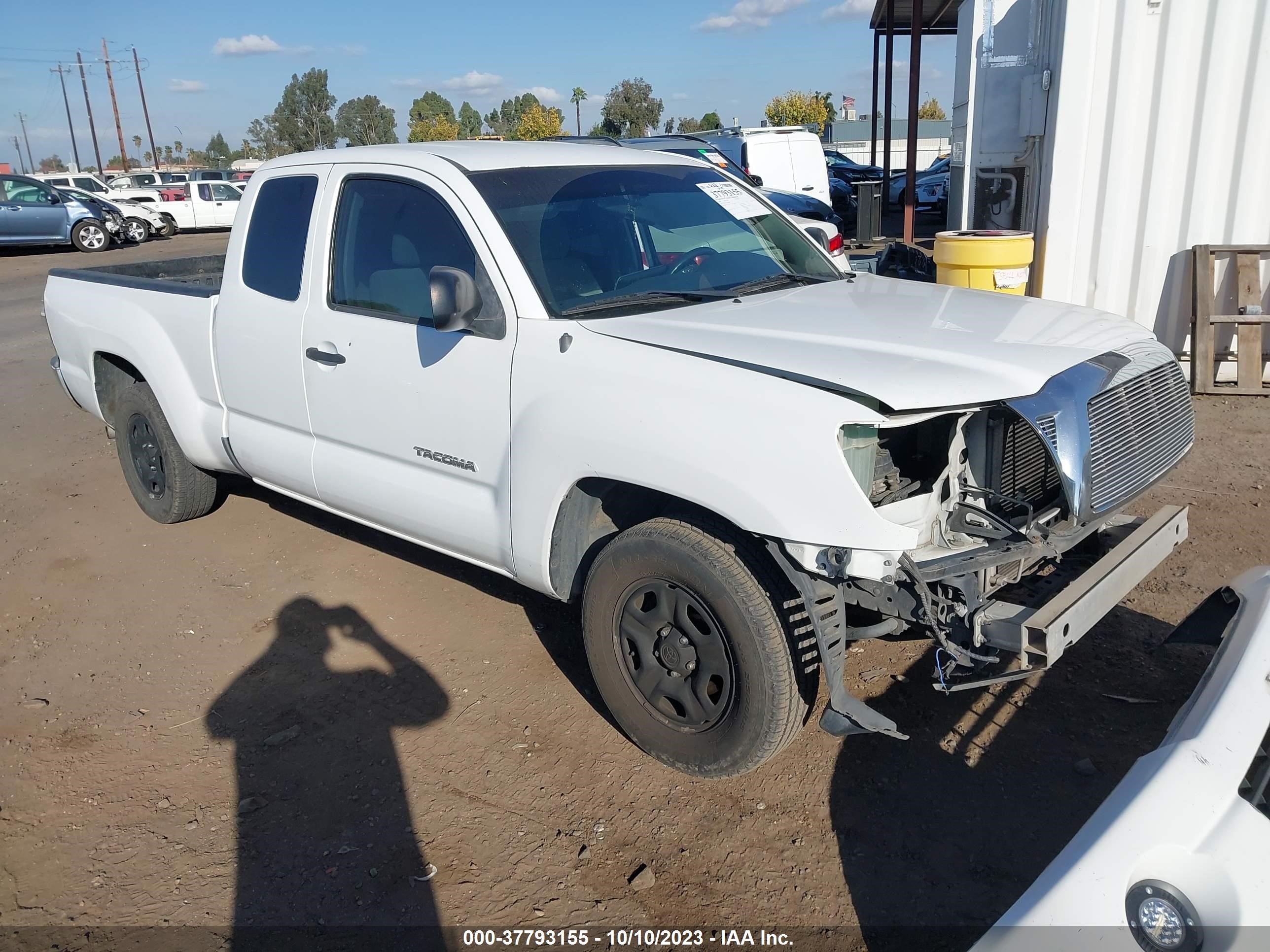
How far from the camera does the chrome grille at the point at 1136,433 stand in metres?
2.76

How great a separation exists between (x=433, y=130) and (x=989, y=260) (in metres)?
58.0

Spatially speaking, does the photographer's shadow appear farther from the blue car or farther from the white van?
the white van

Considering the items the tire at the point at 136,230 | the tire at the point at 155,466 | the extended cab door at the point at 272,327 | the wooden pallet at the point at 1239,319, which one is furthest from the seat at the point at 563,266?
the tire at the point at 136,230

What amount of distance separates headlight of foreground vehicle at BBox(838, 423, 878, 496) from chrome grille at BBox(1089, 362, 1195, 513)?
1.93 ft

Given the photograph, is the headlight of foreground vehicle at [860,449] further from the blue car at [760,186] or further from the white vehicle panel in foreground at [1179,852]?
the blue car at [760,186]

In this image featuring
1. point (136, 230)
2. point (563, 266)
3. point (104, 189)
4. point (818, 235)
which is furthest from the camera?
point (104, 189)

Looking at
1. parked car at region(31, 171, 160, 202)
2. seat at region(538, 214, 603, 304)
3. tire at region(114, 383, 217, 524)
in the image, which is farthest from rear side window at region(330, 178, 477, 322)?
parked car at region(31, 171, 160, 202)

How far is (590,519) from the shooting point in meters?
3.42

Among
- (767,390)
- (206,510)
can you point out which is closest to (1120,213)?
(767,390)

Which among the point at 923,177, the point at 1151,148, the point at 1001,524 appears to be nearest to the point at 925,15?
the point at 923,177

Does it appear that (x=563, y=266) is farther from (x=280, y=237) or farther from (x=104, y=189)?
(x=104, y=189)

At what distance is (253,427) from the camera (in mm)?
4652

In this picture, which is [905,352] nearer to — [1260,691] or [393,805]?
[1260,691]

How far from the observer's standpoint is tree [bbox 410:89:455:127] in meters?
77.4
